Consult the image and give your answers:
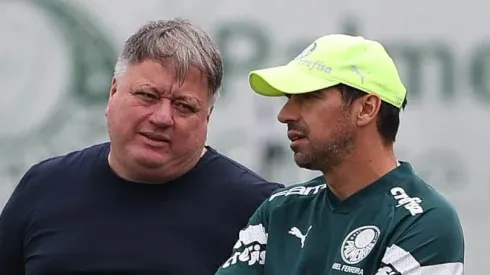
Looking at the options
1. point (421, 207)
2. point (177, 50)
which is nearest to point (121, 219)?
point (177, 50)

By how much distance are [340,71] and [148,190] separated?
622 millimetres

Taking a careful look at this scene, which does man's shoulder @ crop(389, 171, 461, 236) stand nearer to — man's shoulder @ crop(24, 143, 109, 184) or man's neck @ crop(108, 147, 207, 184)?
man's neck @ crop(108, 147, 207, 184)

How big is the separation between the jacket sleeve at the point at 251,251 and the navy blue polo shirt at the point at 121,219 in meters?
0.30

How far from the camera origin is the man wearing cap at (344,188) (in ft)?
6.06

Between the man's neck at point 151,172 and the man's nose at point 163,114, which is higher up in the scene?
the man's nose at point 163,114

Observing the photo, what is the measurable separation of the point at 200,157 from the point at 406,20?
2.64 m

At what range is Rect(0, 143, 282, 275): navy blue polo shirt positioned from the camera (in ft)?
7.61

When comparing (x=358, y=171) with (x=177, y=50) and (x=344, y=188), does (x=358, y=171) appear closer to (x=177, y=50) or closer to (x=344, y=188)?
(x=344, y=188)

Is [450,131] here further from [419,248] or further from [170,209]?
[419,248]

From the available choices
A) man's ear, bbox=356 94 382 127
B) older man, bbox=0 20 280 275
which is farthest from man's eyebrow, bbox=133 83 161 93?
man's ear, bbox=356 94 382 127

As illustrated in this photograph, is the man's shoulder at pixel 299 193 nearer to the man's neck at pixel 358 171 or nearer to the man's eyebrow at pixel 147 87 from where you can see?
the man's neck at pixel 358 171

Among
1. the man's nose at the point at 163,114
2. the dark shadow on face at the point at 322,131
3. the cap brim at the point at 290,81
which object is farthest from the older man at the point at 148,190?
the dark shadow on face at the point at 322,131

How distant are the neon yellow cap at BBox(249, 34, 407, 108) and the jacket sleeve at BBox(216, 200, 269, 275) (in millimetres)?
245

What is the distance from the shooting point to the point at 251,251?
2000mm
